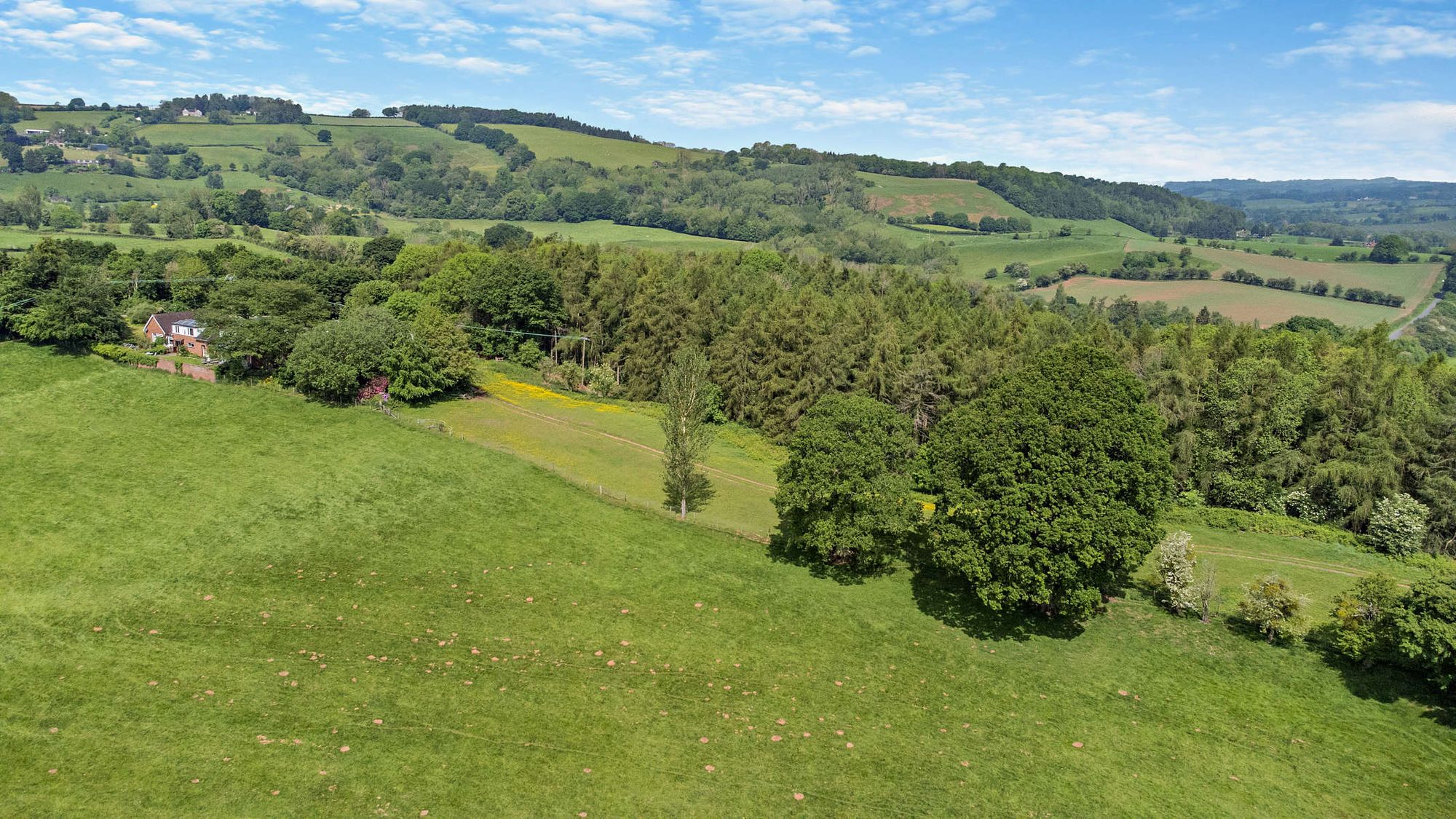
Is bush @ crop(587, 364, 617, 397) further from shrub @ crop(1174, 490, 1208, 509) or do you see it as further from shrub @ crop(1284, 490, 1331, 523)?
shrub @ crop(1284, 490, 1331, 523)

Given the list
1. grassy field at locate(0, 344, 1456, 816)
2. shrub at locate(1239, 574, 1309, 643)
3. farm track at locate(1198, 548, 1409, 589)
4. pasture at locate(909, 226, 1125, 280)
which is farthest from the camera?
pasture at locate(909, 226, 1125, 280)

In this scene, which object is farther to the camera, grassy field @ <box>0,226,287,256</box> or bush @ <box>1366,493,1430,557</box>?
grassy field @ <box>0,226,287,256</box>

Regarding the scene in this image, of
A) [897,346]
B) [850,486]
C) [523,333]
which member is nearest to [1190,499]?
[897,346]

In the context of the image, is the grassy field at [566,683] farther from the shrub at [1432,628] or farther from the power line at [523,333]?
the power line at [523,333]

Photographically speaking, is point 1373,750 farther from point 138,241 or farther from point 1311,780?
point 138,241

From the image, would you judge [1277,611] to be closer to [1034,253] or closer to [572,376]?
[572,376]

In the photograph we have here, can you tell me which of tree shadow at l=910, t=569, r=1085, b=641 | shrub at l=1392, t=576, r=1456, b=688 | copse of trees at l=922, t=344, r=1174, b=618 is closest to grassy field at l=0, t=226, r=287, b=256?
tree shadow at l=910, t=569, r=1085, b=641

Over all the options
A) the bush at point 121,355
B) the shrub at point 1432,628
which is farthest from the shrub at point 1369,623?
the bush at point 121,355
